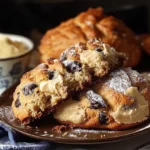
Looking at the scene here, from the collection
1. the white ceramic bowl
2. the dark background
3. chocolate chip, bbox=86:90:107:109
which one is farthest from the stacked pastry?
the dark background

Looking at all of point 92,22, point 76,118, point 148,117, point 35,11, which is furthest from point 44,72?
point 35,11

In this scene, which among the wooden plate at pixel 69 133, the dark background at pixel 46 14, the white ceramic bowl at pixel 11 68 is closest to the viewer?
the wooden plate at pixel 69 133

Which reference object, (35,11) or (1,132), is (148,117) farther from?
(35,11)

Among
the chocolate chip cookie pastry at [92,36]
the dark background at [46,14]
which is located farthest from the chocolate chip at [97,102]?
the dark background at [46,14]

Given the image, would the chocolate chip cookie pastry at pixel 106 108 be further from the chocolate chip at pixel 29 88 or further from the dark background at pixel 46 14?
the dark background at pixel 46 14

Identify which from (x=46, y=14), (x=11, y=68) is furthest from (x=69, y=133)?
(x=46, y=14)

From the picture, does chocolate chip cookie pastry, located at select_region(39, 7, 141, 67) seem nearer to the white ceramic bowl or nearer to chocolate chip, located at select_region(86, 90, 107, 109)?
the white ceramic bowl

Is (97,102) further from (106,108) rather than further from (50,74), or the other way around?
(50,74)
